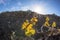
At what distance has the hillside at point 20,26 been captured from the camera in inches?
153

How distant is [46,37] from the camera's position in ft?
12.6

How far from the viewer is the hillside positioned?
3.89 m

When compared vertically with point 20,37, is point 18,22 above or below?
above

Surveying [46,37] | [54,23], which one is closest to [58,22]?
[54,23]

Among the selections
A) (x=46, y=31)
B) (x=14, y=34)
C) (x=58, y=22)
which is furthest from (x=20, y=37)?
(x=58, y=22)

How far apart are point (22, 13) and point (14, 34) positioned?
74cm

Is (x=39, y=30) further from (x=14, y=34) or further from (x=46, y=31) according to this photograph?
(x=14, y=34)

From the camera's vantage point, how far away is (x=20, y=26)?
4223mm

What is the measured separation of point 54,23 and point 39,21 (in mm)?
364

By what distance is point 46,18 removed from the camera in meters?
4.15

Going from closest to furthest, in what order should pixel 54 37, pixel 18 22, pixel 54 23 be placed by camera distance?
pixel 54 37 → pixel 54 23 → pixel 18 22

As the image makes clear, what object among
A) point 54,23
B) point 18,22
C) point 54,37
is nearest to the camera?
point 54,37

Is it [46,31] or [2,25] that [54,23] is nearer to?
[46,31]

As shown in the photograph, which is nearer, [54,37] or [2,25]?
[54,37]
